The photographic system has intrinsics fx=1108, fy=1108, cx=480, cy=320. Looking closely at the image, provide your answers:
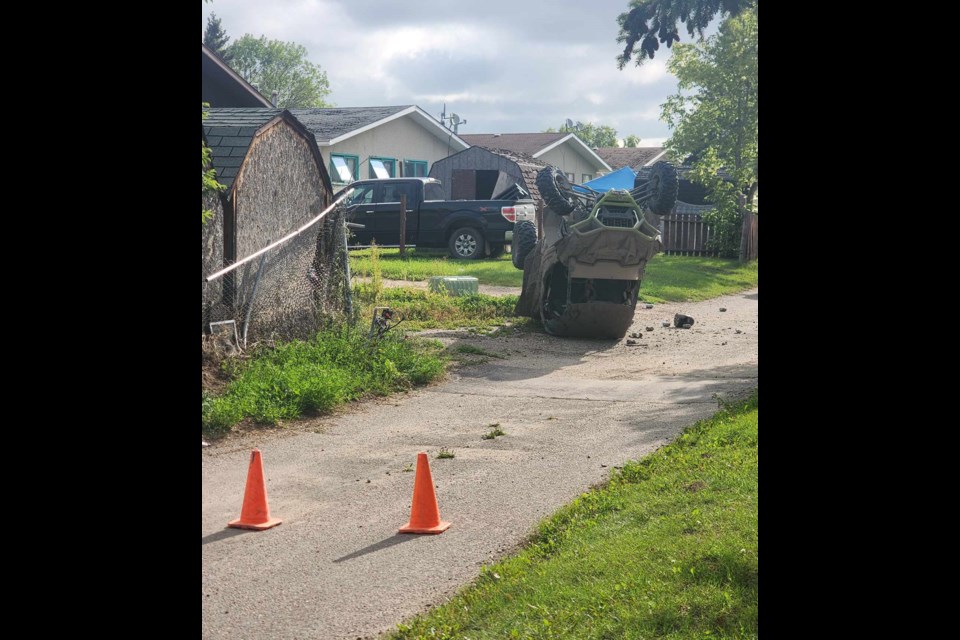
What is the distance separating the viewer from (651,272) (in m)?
25.8

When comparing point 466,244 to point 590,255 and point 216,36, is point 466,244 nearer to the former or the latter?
point 590,255

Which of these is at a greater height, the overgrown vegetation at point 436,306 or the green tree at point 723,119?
the green tree at point 723,119

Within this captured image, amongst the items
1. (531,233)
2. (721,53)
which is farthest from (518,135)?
(531,233)

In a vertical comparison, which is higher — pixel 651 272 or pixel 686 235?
pixel 686 235

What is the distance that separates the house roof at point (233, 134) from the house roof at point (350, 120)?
19046mm

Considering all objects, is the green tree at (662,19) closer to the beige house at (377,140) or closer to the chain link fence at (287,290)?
the chain link fence at (287,290)

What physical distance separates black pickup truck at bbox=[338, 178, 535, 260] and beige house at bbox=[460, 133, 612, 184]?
19.9 meters

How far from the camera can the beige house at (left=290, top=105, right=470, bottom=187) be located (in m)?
33.8

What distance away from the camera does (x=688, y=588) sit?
188 inches

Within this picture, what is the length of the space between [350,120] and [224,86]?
13.5m

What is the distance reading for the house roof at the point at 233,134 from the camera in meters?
11.9

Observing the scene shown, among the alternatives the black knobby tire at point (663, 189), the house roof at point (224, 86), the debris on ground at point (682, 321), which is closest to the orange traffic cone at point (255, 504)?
the black knobby tire at point (663, 189)

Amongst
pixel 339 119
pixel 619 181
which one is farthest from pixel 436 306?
pixel 339 119
